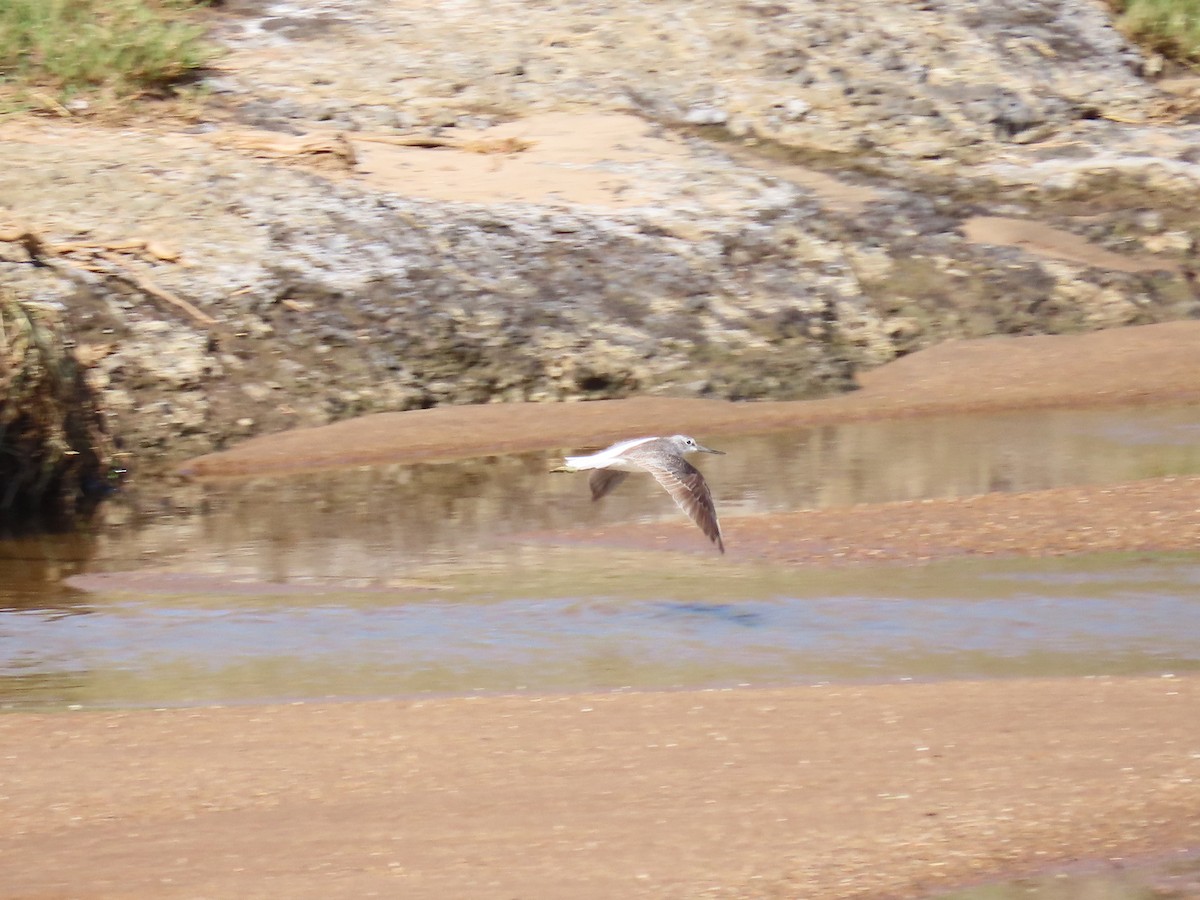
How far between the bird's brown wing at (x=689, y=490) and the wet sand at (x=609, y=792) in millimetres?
1199

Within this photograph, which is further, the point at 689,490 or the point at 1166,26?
the point at 1166,26

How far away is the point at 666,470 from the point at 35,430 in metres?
4.42

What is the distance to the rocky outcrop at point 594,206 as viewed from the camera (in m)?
13.1

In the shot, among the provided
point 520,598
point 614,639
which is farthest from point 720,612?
point 520,598

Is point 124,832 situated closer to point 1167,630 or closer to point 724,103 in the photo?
point 1167,630

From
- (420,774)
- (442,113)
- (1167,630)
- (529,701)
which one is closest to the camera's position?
(420,774)

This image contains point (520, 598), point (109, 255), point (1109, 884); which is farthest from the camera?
point (109, 255)

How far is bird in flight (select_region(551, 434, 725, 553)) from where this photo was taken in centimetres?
767

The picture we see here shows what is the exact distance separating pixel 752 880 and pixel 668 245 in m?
10.0

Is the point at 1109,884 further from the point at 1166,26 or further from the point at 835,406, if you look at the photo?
the point at 1166,26

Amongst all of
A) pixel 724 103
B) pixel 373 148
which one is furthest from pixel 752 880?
pixel 724 103

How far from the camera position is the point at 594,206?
1481 cm

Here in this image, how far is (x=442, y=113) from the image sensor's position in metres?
16.0

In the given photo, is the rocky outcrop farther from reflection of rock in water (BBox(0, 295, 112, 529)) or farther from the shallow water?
the shallow water
